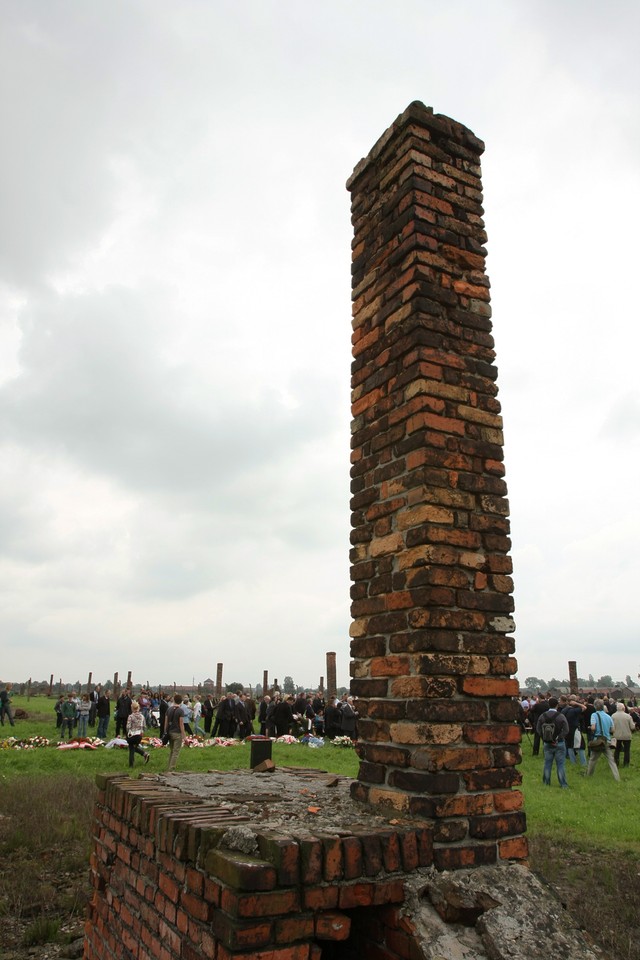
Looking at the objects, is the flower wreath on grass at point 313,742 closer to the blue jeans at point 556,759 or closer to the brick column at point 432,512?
the blue jeans at point 556,759

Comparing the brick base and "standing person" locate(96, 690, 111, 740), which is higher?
the brick base

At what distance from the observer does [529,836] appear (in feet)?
28.4

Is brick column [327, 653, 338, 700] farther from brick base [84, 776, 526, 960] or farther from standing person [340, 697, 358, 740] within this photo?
brick base [84, 776, 526, 960]

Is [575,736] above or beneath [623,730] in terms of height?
beneath

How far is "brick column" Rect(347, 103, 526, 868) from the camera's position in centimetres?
283

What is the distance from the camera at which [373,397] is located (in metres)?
3.57

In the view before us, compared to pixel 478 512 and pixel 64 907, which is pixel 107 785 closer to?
pixel 478 512

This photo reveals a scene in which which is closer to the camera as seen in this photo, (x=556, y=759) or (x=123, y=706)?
(x=556, y=759)

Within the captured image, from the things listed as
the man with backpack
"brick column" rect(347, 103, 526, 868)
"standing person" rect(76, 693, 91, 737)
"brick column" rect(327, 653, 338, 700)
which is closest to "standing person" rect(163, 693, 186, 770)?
the man with backpack

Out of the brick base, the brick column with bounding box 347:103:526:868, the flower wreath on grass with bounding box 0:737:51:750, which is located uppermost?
the brick column with bounding box 347:103:526:868

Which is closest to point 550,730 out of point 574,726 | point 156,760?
point 574,726

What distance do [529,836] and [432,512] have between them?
7.57m

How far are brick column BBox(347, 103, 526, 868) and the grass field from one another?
983 millimetres

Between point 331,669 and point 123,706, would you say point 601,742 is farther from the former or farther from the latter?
point 331,669
